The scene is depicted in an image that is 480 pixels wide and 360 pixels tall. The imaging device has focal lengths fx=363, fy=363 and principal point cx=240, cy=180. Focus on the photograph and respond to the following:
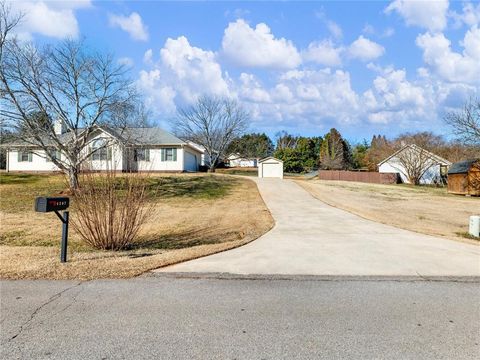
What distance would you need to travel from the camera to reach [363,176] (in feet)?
152

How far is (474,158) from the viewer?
3288 cm

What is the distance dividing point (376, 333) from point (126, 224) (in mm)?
6100

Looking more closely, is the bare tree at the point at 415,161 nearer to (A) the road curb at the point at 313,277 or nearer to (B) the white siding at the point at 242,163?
(B) the white siding at the point at 242,163

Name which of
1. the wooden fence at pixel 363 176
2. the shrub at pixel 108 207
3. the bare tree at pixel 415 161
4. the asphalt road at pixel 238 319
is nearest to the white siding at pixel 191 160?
the wooden fence at pixel 363 176

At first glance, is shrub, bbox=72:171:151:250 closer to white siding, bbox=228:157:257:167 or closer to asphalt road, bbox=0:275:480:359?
asphalt road, bbox=0:275:480:359

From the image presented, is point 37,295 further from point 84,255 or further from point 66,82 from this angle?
point 66,82

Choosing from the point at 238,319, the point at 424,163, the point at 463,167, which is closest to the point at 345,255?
the point at 238,319

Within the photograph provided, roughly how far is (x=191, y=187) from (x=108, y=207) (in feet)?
59.9

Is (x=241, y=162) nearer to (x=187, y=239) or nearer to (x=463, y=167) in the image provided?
(x=463, y=167)

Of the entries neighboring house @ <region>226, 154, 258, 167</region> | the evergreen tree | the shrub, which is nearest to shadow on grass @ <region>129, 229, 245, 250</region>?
the shrub

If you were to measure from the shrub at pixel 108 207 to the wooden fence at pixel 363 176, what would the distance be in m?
41.0

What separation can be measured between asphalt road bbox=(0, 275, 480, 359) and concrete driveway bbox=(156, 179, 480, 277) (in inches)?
25.8

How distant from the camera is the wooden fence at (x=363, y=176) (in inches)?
1795

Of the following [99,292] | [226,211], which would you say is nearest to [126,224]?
[99,292]
